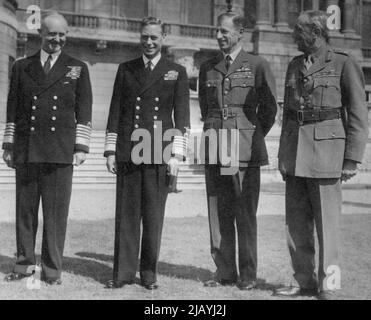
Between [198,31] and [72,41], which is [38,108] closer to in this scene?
[72,41]

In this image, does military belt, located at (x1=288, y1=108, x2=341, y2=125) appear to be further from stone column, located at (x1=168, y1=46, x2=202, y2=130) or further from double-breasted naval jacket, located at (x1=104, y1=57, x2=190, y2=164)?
stone column, located at (x1=168, y1=46, x2=202, y2=130)

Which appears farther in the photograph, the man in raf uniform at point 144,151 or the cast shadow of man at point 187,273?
the cast shadow of man at point 187,273

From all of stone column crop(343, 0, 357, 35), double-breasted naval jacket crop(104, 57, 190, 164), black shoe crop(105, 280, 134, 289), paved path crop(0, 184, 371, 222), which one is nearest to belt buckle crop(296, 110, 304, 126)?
double-breasted naval jacket crop(104, 57, 190, 164)

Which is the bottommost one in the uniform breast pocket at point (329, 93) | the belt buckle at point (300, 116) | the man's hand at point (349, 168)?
the man's hand at point (349, 168)

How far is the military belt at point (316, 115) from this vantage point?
16.3 feet

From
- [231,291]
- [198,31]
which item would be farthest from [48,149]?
[198,31]

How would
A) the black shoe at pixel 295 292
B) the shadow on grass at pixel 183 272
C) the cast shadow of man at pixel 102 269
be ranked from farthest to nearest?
1. the shadow on grass at pixel 183 272
2. the cast shadow of man at pixel 102 269
3. the black shoe at pixel 295 292

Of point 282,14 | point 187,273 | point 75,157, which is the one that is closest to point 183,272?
point 187,273

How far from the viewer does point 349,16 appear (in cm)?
3158

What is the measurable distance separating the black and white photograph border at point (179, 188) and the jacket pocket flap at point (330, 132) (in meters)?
1.02

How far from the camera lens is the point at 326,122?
498cm

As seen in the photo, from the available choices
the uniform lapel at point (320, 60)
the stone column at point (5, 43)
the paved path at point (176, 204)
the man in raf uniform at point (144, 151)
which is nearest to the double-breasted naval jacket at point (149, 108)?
the man in raf uniform at point (144, 151)

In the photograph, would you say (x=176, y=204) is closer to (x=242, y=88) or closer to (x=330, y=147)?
(x=242, y=88)

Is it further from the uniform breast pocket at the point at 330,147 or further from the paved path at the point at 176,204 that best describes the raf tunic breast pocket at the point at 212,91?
the paved path at the point at 176,204
